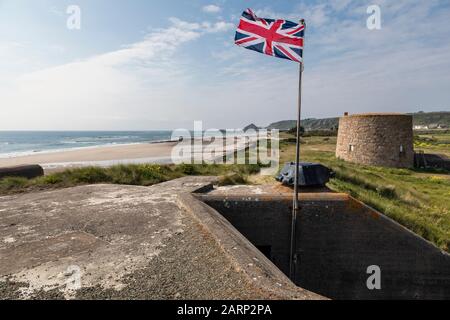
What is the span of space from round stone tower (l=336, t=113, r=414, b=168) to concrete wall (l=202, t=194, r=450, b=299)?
16420 millimetres

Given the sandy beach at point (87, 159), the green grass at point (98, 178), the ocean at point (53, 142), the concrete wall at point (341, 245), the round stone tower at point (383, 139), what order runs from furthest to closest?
the ocean at point (53, 142), the sandy beach at point (87, 159), the round stone tower at point (383, 139), the green grass at point (98, 178), the concrete wall at point (341, 245)

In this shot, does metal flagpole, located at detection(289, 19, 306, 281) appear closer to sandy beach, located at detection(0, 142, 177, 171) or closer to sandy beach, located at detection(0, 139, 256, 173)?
sandy beach, located at detection(0, 139, 256, 173)

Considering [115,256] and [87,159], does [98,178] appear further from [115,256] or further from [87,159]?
[87,159]

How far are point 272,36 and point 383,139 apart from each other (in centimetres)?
1919

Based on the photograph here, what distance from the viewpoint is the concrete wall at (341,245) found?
6641mm

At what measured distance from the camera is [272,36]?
219 inches

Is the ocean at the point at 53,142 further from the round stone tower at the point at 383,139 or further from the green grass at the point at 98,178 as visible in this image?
the round stone tower at the point at 383,139

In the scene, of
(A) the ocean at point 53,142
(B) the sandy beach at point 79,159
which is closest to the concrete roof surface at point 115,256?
(B) the sandy beach at point 79,159

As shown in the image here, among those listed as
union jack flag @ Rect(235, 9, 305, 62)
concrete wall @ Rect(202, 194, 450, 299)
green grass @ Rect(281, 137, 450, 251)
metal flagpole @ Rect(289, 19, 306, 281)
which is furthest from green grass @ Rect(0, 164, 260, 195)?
union jack flag @ Rect(235, 9, 305, 62)

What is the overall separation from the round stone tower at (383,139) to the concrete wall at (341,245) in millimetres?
16420

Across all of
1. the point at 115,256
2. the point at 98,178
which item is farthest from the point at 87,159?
the point at 115,256
